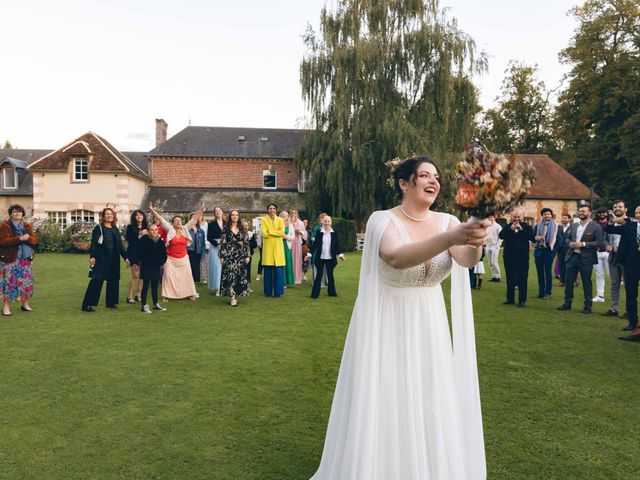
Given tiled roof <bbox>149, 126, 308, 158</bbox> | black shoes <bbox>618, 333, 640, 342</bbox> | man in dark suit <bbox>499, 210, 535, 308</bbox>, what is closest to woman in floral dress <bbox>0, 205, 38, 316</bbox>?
man in dark suit <bbox>499, 210, 535, 308</bbox>

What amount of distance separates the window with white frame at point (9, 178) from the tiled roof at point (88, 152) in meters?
5.90

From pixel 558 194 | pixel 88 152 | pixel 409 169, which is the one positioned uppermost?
pixel 88 152

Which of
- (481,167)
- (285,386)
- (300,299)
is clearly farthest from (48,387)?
(300,299)

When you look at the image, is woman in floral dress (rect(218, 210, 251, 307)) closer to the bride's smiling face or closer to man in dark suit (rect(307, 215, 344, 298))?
man in dark suit (rect(307, 215, 344, 298))

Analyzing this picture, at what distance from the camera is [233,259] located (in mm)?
11438

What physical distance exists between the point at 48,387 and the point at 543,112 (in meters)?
55.1

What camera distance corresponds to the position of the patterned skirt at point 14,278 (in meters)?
9.86

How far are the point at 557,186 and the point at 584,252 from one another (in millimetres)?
37010

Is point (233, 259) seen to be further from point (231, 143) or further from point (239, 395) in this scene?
point (231, 143)

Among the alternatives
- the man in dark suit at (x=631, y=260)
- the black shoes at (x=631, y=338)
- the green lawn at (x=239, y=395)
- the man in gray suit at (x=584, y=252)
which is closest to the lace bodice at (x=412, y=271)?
the green lawn at (x=239, y=395)

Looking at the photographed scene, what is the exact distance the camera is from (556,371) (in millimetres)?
6738

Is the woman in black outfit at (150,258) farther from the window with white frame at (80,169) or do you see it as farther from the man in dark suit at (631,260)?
the window with white frame at (80,169)

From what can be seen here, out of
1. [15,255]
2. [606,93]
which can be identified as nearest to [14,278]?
[15,255]

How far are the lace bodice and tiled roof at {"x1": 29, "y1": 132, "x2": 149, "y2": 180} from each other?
34.8 metres
